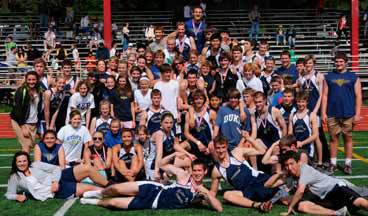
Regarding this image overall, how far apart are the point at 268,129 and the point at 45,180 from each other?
3.29 meters

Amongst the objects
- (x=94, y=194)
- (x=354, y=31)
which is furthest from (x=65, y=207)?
(x=354, y=31)

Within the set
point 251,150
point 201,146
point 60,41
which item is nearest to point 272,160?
point 251,150

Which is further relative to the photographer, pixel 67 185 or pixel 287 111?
pixel 287 111

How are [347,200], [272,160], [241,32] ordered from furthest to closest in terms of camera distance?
[241,32]
[272,160]
[347,200]

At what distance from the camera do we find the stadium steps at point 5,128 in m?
16.8

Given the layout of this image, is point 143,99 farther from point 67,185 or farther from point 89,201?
point 89,201

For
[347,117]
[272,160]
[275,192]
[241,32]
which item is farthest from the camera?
[241,32]

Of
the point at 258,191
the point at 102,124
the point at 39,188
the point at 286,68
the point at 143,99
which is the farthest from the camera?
the point at 286,68

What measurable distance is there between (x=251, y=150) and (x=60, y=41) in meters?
20.8

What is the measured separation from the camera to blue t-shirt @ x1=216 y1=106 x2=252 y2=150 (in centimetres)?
973

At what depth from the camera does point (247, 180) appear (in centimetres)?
834

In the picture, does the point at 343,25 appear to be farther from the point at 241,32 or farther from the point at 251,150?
the point at 251,150

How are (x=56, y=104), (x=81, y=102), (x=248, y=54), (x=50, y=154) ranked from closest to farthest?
1. (x=50, y=154)
2. (x=81, y=102)
3. (x=56, y=104)
4. (x=248, y=54)

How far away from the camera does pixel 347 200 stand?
7406mm
